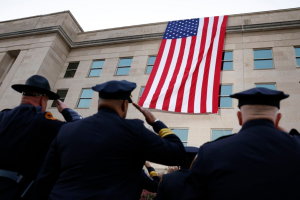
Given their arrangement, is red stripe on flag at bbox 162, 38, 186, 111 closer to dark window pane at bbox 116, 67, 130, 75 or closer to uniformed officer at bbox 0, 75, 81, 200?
dark window pane at bbox 116, 67, 130, 75

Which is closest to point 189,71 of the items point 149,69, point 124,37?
point 149,69

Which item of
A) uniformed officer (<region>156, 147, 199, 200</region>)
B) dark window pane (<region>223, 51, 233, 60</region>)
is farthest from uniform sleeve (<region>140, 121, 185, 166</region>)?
dark window pane (<region>223, 51, 233, 60</region>)

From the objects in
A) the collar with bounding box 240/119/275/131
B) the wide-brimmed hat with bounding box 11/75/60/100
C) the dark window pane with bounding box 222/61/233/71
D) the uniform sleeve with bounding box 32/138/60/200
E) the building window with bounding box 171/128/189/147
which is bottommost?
the uniform sleeve with bounding box 32/138/60/200

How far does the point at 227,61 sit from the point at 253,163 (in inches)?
504

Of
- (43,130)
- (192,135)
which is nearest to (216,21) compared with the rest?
(192,135)

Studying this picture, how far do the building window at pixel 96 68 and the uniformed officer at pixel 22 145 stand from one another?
44.2 feet

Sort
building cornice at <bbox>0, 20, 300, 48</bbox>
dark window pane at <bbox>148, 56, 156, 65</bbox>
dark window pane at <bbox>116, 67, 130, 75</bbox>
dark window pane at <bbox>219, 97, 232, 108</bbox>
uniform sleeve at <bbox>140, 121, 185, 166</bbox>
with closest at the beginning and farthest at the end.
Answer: uniform sleeve at <bbox>140, 121, 185, 166</bbox> → dark window pane at <bbox>219, 97, 232, 108</bbox> → building cornice at <bbox>0, 20, 300, 48</bbox> → dark window pane at <bbox>148, 56, 156, 65</bbox> → dark window pane at <bbox>116, 67, 130, 75</bbox>

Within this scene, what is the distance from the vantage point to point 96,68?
53.4 ft

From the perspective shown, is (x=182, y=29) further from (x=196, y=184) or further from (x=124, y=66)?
(x=196, y=184)

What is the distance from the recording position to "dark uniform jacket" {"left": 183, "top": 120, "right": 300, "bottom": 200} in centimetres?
139

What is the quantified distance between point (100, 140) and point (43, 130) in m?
1.11

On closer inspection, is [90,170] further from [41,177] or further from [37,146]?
[37,146]

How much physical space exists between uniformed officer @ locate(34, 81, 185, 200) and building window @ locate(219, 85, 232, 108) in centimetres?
1018

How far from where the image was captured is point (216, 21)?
41.2 feet
